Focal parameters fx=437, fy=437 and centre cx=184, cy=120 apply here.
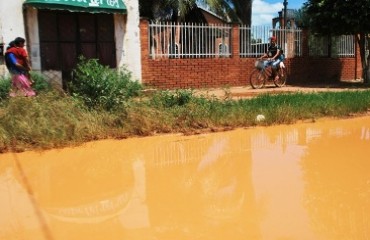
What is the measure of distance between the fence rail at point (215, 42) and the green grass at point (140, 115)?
18.3 ft

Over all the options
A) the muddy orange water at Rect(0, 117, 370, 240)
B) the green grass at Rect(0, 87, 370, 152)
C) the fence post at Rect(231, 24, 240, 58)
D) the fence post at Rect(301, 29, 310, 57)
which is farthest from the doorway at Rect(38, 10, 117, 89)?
the fence post at Rect(301, 29, 310, 57)

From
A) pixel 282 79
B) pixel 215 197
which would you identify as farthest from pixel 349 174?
pixel 282 79

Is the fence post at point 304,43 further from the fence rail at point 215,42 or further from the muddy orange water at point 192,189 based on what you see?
the muddy orange water at point 192,189

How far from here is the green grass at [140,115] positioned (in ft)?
20.8

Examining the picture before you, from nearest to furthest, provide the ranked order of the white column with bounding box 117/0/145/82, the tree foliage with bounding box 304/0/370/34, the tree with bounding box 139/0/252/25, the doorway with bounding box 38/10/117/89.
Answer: the doorway with bounding box 38/10/117/89, the white column with bounding box 117/0/145/82, the tree foliage with bounding box 304/0/370/34, the tree with bounding box 139/0/252/25

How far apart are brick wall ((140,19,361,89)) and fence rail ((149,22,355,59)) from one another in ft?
0.71

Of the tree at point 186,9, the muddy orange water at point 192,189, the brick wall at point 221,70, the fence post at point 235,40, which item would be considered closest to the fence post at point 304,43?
the brick wall at point 221,70

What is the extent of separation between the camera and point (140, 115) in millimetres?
7113

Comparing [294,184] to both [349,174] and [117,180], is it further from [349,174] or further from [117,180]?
[117,180]

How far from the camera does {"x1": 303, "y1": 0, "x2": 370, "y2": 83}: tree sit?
13.8m

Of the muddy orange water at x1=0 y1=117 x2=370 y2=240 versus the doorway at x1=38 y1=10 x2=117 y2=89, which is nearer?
the muddy orange water at x1=0 y1=117 x2=370 y2=240

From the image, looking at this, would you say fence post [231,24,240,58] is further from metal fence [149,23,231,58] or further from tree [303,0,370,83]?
tree [303,0,370,83]

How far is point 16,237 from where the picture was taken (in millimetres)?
3307

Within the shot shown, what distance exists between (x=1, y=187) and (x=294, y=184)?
3.06m
